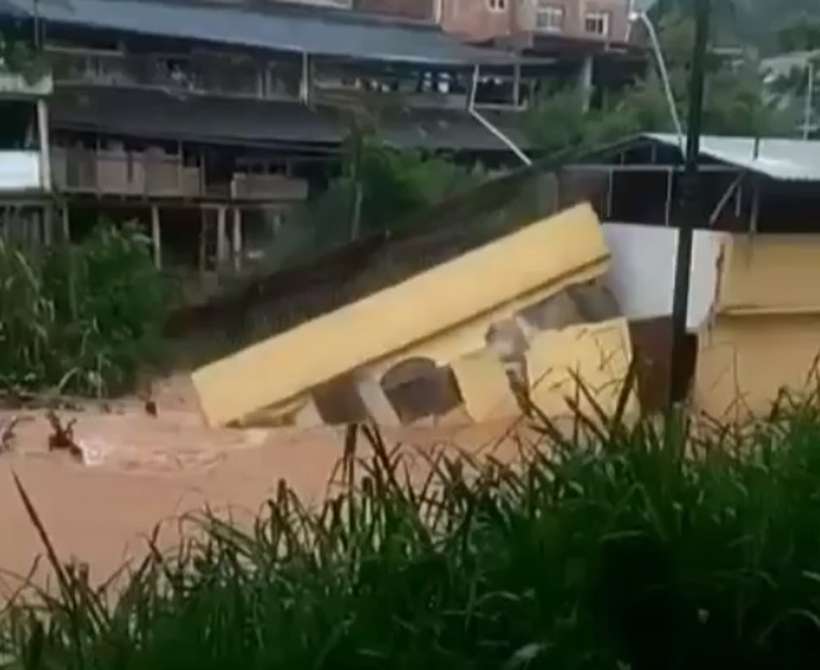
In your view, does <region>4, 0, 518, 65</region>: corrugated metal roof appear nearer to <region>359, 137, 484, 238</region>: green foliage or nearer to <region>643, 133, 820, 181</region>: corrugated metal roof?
<region>359, 137, 484, 238</region>: green foliage

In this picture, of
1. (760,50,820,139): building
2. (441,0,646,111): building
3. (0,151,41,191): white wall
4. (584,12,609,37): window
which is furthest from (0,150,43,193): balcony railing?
(760,50,820,139): building

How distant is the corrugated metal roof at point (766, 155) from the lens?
4.61ft

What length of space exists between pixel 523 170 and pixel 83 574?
0.74 metres

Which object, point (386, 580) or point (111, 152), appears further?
point (111, 152)

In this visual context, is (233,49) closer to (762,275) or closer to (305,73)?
(305,73)

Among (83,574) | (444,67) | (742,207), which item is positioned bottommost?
(83,574)

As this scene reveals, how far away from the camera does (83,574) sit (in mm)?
798

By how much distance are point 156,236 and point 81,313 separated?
0.12 m

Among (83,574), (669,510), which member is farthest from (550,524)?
(83,574)

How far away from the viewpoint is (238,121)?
1375 mm

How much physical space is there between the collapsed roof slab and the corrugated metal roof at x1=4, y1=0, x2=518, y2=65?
167 mm

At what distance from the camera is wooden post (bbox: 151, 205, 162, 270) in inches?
53.2

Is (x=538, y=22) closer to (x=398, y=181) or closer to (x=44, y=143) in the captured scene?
(x=398, y=181)

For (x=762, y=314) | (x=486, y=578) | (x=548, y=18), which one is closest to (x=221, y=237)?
(x=548, y=18)
